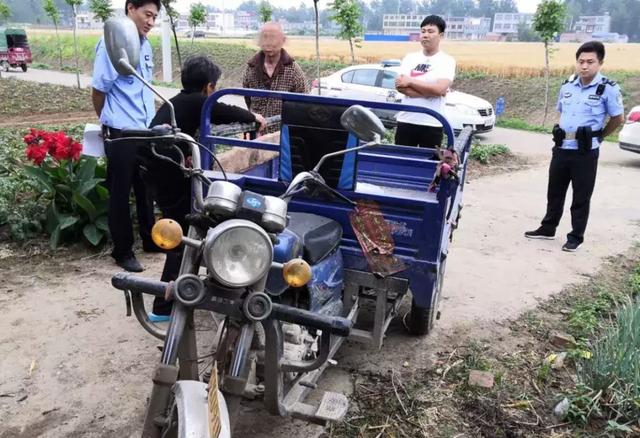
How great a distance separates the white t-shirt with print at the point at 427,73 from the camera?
4.42 meters

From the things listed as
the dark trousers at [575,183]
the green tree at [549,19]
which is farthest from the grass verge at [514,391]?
the green tree at [549,19]

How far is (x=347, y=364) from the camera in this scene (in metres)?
3.36

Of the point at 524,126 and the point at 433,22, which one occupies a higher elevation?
the point at 433,22

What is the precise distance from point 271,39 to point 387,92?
8.02 meters

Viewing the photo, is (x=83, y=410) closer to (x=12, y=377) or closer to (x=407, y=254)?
(x=12, y=377)

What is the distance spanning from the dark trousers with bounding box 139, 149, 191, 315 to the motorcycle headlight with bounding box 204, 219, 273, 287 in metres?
1.49

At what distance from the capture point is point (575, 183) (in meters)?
5.33

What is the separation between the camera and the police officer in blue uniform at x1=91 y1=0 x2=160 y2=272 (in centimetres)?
403

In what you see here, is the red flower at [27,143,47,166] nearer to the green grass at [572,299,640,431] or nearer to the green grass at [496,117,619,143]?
the green grass at [572,299,640,431]

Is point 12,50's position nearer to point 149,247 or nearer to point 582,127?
point 149,247

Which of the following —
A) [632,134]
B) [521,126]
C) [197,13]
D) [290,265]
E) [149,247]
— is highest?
[197,13]

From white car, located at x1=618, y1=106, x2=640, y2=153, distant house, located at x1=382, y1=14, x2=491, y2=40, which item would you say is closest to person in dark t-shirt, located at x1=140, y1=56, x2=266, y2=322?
white car, located at x1=618, y1=106, x2=640, y2=153

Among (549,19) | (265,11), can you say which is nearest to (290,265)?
(549,19)

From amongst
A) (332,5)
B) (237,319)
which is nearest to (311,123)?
(237,319)
